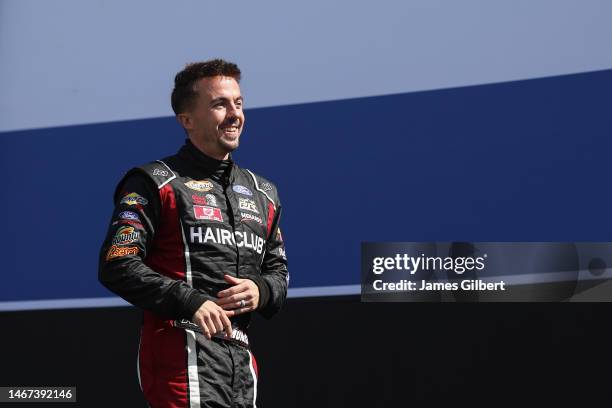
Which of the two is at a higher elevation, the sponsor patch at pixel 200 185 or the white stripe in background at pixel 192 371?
the sponsor patch at pixel 200 185

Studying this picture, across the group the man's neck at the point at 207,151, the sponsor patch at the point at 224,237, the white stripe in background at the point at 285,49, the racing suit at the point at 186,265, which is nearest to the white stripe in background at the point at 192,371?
the racing suit at the point at 186,265

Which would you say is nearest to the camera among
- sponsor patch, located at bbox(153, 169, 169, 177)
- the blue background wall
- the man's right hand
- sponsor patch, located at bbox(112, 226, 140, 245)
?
the man's right hand

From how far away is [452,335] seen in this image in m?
3.48

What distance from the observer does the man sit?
2045 mm

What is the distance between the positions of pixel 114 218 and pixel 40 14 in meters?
2.19

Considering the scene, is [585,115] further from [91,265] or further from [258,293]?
[91,265]

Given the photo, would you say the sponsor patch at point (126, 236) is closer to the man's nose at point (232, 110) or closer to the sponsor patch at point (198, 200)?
the sponsor patch at point (198, 200)

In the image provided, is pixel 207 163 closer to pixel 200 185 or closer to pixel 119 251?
pixel 200 185

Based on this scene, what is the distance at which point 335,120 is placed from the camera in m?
3.65

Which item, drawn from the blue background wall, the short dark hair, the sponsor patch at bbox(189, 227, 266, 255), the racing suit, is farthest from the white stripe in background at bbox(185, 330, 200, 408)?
the blue background wall

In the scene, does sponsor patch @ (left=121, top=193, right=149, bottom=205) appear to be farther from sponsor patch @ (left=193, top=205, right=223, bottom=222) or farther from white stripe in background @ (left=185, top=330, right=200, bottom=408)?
white stripe in background @ (left=185, top=330, right=200, bottom=408)

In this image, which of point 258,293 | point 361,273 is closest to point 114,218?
point 258,293

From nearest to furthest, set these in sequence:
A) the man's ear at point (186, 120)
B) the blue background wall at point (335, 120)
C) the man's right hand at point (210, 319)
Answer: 1. the man's right hand at point (210, 319)
2. the man's ear at point (186, 120)
3. the blue background wall at point (335, 120)

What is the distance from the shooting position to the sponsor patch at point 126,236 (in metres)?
2.07
